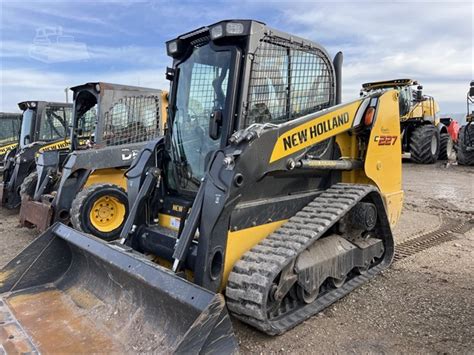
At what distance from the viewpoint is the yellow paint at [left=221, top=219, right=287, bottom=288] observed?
126 inches

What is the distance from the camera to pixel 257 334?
10.8 feet

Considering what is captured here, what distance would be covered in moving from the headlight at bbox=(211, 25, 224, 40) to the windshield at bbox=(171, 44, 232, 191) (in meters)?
0.20

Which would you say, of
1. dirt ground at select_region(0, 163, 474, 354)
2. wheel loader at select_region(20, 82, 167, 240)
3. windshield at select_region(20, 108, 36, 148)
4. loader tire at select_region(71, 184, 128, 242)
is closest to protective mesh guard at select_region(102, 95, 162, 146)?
wheel loader at select_region(20, 82, 167, 240)

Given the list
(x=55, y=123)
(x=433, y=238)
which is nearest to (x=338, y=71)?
(x=433, y=238)

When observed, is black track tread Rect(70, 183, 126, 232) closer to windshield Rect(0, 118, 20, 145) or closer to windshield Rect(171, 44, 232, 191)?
windshield Rect(171, 44, 232, 191)

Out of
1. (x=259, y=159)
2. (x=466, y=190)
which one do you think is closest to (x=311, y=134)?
(x=259, y=159)

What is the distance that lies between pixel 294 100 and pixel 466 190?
7.90 m

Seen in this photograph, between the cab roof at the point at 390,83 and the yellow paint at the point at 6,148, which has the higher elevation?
the cab roof at the point at 390,83

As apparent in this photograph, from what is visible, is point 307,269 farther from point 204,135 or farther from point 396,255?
point 396,255

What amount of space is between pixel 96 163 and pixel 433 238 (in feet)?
16.5

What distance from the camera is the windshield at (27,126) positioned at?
9.98 m

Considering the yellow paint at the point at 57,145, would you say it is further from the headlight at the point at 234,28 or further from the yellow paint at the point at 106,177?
the headlight at the point at 234,28

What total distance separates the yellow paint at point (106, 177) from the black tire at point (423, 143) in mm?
11493

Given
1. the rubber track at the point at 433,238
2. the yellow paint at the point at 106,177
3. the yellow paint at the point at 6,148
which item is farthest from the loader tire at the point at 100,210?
the yellow paint at the point at 6,148
